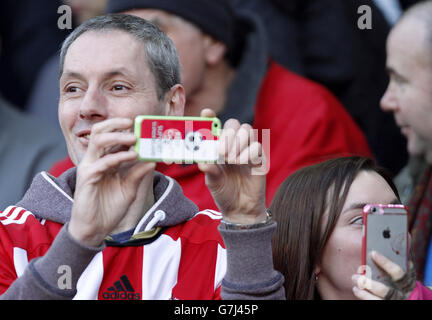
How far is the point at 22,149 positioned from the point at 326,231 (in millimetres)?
1817

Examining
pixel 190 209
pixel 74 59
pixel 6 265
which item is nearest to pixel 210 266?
pixel 190 209

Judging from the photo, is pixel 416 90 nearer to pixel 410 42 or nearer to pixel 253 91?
pixel 410 42

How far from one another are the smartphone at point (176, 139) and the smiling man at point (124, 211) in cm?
2

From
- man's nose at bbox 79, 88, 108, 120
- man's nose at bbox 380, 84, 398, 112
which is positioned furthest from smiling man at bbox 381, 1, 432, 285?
man's nose at bbox 79, 88, 108, 120

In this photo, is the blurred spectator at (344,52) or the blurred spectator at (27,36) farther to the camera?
the blurred spectator at (27,36)

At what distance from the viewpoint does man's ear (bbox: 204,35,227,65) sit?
11.6ft

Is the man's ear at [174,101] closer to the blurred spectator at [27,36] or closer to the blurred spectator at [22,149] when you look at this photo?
the blurred spectator at [22,149]

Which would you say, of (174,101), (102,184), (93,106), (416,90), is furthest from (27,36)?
(102,184)

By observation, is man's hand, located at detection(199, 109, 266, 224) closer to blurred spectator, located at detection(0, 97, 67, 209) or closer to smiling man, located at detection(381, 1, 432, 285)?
smiling man, located at detection(381, 1, 432, 285)

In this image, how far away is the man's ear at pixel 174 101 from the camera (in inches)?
81.3

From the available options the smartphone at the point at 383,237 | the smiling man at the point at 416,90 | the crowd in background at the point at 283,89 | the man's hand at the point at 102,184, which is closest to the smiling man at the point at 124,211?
the man's hand at the point at 102,184

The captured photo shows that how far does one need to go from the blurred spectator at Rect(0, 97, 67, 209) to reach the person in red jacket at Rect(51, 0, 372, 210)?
220mm

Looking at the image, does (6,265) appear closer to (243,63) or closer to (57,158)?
(57,158)

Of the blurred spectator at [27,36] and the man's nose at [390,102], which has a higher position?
the blurred spectator at [27,36]
